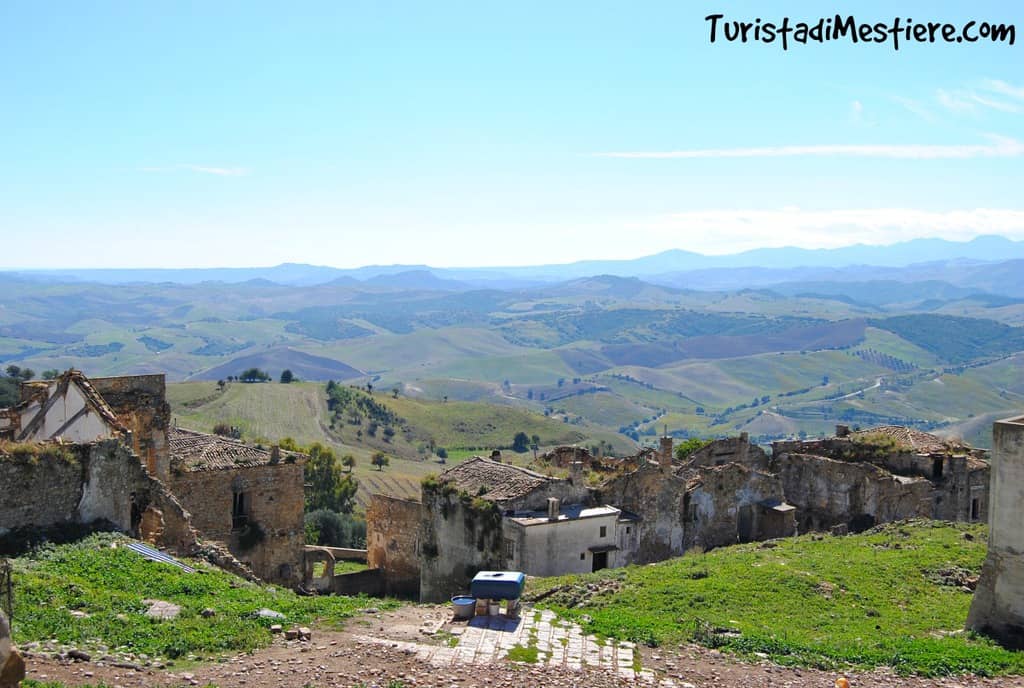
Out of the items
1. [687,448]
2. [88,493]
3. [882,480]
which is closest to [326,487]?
[687,448]

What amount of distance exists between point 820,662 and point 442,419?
168 m

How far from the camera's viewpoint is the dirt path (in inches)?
637

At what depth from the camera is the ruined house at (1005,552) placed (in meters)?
23.5

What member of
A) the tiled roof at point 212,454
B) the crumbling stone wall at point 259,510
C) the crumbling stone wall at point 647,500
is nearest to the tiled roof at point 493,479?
the crumbling stone wall at point 647,500

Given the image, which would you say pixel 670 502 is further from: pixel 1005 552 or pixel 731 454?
pixel 1005 552

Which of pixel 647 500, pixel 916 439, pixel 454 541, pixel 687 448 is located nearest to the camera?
pixel 454 541

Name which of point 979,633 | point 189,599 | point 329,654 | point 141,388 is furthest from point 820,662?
point 141,388

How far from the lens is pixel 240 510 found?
3856 cm

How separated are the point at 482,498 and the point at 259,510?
28.5 ft

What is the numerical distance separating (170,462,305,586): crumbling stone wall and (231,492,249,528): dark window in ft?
0.39

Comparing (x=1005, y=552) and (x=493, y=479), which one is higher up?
(x=1005, y=552)

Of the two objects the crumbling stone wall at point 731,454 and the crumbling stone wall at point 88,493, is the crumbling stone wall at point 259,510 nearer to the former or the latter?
the crumbling stone wall at point 88,493

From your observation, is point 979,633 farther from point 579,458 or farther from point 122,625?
point 579,458

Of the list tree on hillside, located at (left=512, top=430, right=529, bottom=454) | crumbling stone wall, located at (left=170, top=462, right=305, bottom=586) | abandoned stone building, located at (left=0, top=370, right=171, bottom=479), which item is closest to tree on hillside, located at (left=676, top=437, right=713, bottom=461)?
crumbling stone wall, located at (left=170, top=462, right=305, bottom=586)
